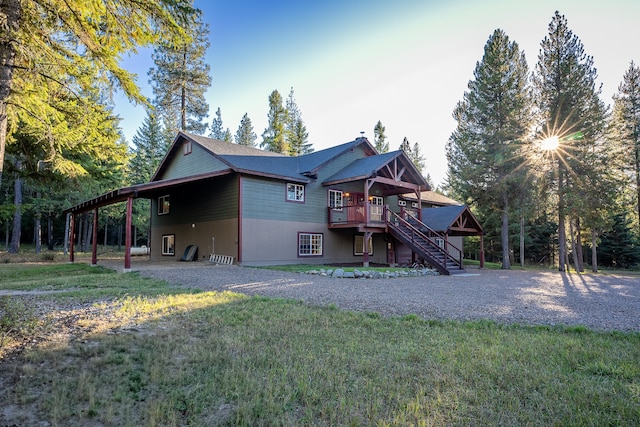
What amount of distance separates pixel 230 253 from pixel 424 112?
12.2m

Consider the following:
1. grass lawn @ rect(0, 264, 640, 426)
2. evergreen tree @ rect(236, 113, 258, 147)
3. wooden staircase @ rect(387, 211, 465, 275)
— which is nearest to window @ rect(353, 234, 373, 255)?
wooden staircase @ rect(387, 211, 465, 275)

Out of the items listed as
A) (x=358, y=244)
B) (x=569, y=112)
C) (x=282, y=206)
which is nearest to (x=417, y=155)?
(x=569, y=112)

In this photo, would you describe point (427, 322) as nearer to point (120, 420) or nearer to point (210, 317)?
point (210, 317)

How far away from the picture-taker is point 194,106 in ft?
100

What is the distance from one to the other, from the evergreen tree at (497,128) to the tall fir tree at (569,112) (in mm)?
1485

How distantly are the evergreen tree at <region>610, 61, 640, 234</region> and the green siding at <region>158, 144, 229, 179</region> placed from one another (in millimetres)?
25690

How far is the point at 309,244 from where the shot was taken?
19.0m

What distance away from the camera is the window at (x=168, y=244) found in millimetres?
21016

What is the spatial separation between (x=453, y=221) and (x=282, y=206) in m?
9.43

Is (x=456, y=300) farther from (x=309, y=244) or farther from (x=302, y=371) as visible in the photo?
(x=309, y=244)

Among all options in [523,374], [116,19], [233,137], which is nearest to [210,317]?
[523,374]

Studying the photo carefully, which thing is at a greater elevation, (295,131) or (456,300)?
(295,131)

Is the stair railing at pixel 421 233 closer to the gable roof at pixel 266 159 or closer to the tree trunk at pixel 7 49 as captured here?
the gable roof at pixel 266 159

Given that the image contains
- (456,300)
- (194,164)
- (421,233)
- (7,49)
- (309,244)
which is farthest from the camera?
(194,164)
